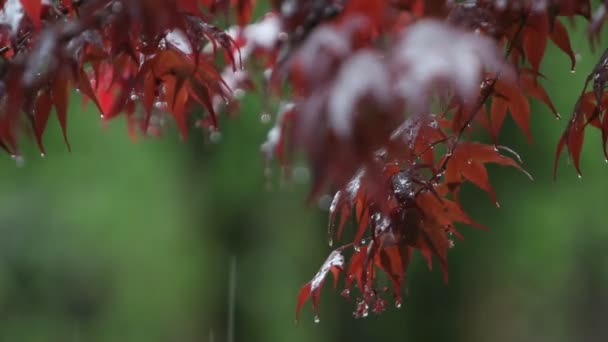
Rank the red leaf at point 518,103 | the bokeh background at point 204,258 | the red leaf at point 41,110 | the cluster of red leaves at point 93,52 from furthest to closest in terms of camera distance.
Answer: the bokeh background at point 204,258, the red leaf at point 518,103, the red leaf at point 41,110, the cluster of red leaves at point 93,52

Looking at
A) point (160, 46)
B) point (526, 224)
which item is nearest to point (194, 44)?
point (160, 46)

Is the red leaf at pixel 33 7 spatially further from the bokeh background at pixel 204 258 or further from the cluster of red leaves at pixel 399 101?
the bokeh background at pixel 204 258

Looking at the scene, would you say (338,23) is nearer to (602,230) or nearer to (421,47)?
(421,47)

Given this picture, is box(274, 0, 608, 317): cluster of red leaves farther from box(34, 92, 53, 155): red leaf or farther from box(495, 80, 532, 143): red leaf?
box(34, 92, 53, 155): red leaf

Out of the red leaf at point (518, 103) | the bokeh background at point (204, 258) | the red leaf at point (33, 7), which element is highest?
the red leaf at point (33, 7)

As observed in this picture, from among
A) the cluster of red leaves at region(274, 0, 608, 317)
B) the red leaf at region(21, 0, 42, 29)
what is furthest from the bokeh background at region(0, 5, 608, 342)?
the red leaf at region(21, 0, 42, 29)

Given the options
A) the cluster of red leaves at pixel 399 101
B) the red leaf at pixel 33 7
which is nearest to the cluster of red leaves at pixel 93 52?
the red leaf at pixel 33 7

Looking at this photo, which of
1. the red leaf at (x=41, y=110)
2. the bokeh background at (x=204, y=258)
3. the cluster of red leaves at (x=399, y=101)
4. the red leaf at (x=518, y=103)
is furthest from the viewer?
the bokeh background at (x=204, y=258)

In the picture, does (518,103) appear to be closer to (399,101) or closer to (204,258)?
(399,101)

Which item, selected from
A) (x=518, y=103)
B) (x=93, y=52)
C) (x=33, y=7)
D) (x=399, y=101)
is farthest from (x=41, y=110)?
(x=518, y=103)

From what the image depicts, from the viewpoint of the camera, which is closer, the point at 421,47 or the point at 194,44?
the point at 421,47
